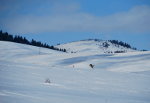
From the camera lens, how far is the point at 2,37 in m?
90.7

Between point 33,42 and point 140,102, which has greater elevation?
point 33,42

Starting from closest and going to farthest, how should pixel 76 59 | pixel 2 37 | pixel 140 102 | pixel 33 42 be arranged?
pixel 140 102 < pixel 76 59 < pixel 2 37 < pixel 33 42

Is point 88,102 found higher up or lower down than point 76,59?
lower down

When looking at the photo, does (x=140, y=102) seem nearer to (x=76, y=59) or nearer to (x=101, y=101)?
(x=101, y=101)

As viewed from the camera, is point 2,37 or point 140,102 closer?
point 140,102

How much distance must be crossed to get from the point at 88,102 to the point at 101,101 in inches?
19.1

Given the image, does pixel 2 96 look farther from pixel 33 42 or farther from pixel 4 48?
pixel 33 42

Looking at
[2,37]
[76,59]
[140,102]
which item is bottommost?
[140,102]

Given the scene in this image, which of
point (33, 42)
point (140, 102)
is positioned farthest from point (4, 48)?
point (140, 102)

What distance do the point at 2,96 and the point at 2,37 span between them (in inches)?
3529

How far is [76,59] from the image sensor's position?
45875mm

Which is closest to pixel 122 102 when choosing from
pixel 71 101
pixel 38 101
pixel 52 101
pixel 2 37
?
pixel 71 101

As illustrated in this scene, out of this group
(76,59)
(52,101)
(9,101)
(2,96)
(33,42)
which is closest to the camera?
(9,101)

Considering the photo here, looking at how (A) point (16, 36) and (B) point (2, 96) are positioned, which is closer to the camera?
(B) point (2, 96)
